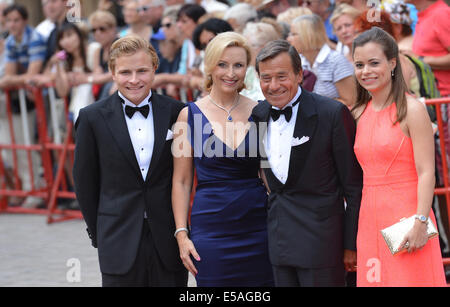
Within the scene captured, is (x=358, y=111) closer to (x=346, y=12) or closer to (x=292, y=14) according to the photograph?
(x=346, y=12)

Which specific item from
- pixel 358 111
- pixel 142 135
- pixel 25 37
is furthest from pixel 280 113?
pixel 25 37

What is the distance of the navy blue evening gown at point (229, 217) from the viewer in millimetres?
4004

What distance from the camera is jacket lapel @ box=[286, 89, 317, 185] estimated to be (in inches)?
146

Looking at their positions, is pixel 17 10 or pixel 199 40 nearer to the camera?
pixel 199 40

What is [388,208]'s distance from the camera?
3641 mm

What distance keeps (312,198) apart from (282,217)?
0.60ft

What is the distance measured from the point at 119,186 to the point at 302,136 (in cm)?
101

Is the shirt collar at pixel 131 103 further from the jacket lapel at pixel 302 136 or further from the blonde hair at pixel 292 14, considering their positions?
the blonde hair at pixel 292 14

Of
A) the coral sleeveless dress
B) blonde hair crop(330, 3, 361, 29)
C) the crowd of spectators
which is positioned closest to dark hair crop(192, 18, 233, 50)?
the crowd of spectators

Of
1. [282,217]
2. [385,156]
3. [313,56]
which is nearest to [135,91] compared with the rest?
[282,217]

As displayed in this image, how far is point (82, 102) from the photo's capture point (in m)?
8.41

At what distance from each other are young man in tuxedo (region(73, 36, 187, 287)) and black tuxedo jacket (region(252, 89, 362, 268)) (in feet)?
2.17
